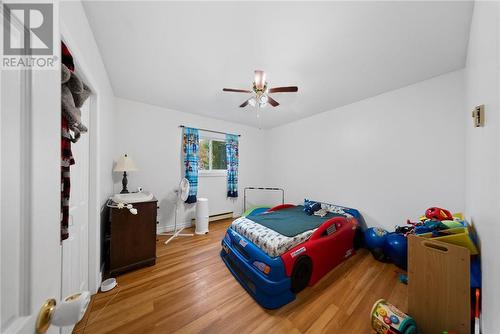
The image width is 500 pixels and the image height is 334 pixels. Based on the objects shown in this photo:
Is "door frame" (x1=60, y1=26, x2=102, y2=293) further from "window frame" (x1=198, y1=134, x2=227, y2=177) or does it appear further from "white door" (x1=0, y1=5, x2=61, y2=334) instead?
"window frame" (x1=198, y1=134, x2=227, y2=177)

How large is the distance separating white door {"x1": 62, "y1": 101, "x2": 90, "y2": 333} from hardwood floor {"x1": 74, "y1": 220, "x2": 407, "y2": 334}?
0.35m

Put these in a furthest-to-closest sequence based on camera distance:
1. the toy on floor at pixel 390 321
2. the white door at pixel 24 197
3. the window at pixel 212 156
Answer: the window at pixel 212 156 < the toy on floor at pixel 390 321 < the white door at pixel 24 197

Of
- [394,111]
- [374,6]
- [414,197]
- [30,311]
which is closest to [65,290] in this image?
[30,311]

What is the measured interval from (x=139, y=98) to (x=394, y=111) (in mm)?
4092

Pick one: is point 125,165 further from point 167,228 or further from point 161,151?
point 167,228

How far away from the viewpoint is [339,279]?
1.93 meters

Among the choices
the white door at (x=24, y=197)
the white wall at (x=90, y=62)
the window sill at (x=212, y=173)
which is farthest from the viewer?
the window sill at (x=212, y=173)

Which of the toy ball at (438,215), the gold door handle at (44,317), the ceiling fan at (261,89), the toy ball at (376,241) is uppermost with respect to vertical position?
the ceiling fan at (261,89)

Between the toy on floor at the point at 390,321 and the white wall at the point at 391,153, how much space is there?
1.64 meters

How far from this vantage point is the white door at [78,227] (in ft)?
3.99

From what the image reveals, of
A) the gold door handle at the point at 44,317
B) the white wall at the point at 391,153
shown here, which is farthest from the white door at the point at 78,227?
the white wall at the point at 391,153

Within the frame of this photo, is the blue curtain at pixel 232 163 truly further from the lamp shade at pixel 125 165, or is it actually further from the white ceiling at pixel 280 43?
the lamp shade at pixel 125 165

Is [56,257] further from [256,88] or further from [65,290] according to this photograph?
[256,88]

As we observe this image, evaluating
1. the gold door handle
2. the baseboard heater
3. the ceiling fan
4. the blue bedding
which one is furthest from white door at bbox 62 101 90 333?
the baseboard heater
